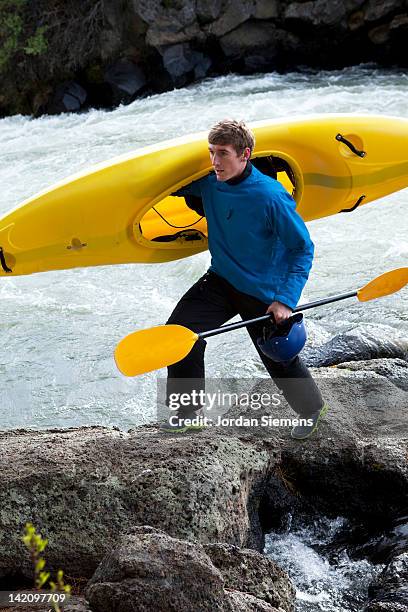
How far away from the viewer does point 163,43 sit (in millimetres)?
10031

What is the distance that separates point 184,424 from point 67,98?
319 inches

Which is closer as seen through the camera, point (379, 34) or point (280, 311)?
point (280, 311)

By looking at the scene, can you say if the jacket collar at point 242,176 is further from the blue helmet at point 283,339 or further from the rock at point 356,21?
the rock at point 356,21

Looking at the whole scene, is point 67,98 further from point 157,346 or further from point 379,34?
point 157,346

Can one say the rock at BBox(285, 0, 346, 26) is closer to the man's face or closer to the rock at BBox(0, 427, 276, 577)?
the man's face

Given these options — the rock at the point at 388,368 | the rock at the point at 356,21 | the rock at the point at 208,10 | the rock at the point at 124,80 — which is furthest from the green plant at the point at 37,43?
the rock at the point at 388,368

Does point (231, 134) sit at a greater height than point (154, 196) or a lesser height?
greater

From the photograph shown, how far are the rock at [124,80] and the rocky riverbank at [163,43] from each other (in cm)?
1

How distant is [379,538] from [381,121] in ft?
6.97

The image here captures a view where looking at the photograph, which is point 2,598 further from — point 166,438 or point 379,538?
point 379,538

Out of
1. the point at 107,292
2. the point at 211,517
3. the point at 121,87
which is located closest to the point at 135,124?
the point at 121,87

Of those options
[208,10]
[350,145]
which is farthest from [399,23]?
[350,145]

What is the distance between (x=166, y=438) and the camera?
2.76 m

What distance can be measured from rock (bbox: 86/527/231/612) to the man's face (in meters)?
1.20
